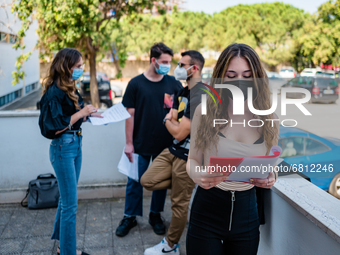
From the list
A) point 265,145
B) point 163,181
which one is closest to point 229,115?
point 265,145

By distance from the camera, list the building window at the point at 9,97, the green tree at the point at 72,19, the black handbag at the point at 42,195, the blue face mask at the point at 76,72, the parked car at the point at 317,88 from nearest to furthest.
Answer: the parked car at the point at 317,88 → the blue face mask at the point at 76,72 → the black handbag at the point at 42,195 → the green tree at the point at 72,19 → the building window at the point at 9,97

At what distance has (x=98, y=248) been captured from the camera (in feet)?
11.5

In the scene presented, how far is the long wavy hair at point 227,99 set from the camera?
1849mm

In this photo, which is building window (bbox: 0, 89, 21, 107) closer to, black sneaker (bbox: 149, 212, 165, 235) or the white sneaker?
black sneaker (bbox: 149, 212, 165, 235)

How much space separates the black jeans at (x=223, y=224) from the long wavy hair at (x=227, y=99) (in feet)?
0.98

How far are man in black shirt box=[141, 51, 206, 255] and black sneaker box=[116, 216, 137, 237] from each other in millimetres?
500

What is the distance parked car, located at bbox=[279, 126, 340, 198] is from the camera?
2484 millimetres

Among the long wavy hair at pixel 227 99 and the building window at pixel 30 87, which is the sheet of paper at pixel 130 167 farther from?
the building window at pixel 30 87

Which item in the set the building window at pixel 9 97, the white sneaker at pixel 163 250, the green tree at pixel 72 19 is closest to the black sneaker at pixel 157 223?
the white sneaker at pixel 163 250

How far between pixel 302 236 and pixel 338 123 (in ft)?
5.04

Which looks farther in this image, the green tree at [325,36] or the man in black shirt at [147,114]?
the green tree at [325,36]

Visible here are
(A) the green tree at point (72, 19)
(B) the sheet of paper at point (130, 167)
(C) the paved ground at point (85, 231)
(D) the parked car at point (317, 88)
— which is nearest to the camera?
(D) the parked car at point (317, 88)

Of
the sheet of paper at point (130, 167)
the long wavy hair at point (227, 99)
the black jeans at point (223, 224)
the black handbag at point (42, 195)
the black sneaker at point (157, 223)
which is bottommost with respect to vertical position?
the black sneaker at point (157, 223)

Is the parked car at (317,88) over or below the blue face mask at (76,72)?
below
